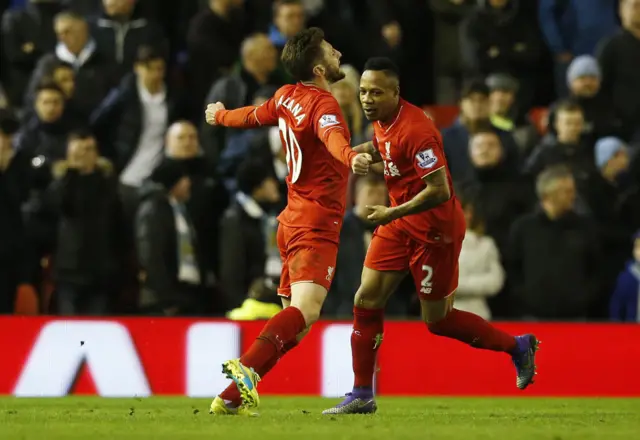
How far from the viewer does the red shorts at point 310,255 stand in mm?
7652

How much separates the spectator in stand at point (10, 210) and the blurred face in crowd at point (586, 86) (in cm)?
554

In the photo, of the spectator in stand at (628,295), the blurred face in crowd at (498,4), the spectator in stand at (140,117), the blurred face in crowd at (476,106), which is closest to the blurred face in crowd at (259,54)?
the spectator in stand at (140,117)

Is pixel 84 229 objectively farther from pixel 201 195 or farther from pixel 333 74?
pixel 333 74

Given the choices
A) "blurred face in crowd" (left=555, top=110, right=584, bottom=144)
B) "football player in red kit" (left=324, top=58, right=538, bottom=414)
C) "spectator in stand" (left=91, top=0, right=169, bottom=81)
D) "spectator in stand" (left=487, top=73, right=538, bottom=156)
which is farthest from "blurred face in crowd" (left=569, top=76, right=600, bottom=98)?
"football player in red kit" (left=324, top=58, right=538, bottom=414)

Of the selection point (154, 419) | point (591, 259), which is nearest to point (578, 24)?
point (591, 259)

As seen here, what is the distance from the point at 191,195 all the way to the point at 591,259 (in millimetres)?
3606

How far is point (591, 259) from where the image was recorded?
12.1m

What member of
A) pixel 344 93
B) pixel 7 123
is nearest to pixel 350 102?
pixel 344 93

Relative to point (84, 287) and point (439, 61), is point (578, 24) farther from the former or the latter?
point (84, 287)

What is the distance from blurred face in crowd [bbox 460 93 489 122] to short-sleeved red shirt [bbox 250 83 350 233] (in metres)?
5.23

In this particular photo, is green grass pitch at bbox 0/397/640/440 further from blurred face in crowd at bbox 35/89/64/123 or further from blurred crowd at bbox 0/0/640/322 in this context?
blurred face in crowd at bbox 35/89/64/123

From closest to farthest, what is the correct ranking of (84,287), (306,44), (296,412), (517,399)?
(306,44), (296,412), (517,399), (84,287)

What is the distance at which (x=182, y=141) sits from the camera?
484 inches

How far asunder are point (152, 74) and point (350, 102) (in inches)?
81.8
